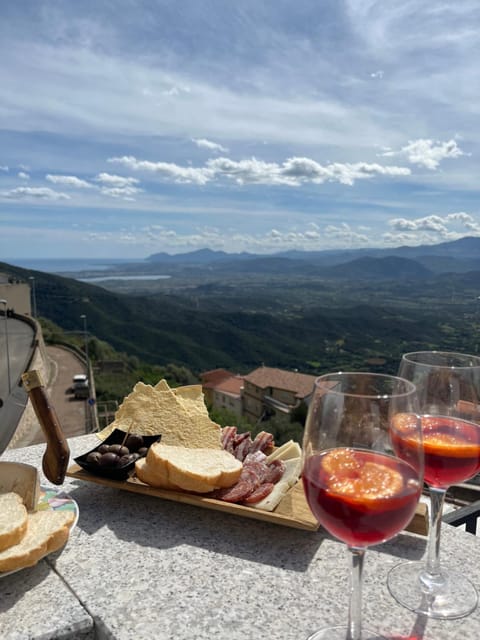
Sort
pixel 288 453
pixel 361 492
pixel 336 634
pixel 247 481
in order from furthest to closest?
pixel 288 453
pixel 247 481
pixel 336 634
pixel 361 492

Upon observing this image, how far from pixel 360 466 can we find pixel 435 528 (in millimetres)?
458

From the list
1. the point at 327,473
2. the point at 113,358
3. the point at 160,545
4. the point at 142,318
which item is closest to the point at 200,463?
the point at 160,545

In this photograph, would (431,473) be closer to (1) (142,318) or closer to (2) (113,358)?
(2) (113,358)

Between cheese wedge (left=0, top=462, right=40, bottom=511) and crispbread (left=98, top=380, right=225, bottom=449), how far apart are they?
521 millimetres

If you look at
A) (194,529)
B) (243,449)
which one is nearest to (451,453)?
(194,529)

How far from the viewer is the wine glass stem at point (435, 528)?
3.84 feet

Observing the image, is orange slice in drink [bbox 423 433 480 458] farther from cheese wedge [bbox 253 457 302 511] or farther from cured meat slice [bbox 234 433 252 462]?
cured meat slice [bbox 234 433 252 462]

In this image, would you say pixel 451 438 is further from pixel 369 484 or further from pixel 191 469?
pixel 191 469

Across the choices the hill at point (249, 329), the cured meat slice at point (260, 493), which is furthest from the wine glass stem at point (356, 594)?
the hill at point (249, 329)

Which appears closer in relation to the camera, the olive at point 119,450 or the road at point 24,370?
the olive at point 119,450

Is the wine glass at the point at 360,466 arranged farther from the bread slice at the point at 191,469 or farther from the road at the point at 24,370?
the road at the point at 24,370

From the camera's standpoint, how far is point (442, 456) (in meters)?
1.09

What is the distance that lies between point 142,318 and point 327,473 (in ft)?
268

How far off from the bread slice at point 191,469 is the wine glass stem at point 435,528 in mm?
587
